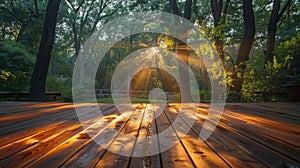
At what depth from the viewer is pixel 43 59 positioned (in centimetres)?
639

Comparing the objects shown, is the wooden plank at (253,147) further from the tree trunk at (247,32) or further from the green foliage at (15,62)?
the green foliage at (15,62)

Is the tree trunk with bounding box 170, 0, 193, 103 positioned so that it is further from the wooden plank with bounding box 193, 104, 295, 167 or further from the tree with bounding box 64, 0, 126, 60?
the tree with bounding box 64, 0, 126, 60

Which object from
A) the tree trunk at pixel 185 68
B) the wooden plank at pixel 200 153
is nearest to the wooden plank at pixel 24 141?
the wooden plank at pixel 200 153

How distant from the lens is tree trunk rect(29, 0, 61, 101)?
6145 mm

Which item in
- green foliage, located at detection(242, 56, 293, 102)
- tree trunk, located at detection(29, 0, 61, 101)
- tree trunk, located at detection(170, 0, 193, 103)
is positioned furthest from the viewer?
tree trunk, located at detection(170, 0, 193, 103)

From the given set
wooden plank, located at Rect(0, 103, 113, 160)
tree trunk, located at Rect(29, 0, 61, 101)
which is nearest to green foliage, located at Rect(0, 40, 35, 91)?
tree trunk, located at Rect(29, 0, 61, 101)

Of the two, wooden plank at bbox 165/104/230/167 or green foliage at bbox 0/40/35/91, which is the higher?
green foliage at bbox 0/40/35/91

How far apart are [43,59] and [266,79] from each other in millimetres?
7778

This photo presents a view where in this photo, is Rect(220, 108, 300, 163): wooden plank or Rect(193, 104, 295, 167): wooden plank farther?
Rect(220, 108, 300, 163): wooden plank

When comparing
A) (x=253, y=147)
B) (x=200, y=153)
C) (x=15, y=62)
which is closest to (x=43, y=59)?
(x=15, y=62)

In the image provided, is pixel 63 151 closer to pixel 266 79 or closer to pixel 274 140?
pixel 274 140

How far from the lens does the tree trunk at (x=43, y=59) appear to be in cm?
614

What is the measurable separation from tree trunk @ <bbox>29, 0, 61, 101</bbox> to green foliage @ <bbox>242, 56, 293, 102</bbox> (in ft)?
23.0

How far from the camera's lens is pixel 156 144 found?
144 centimetres
